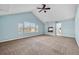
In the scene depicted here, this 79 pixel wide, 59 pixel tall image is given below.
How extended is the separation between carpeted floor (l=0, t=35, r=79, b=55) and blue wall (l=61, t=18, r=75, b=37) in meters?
0.11

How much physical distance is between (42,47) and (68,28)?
2.37 ft

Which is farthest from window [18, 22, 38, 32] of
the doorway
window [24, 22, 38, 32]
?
the doorway

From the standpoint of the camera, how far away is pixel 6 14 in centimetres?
182

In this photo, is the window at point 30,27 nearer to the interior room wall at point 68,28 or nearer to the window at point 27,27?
the window at point 27,27

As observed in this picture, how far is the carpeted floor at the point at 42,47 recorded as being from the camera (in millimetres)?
1820

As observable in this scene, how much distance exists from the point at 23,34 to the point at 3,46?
0.50 metres

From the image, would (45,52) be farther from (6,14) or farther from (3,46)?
(6,14)

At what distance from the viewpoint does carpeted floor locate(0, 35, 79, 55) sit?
1.82 metres

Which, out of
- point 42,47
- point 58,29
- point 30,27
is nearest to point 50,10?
point 58,29

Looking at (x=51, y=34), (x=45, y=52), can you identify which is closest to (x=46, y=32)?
(x=51, y=34)

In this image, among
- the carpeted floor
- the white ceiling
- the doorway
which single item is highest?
the white ceiling

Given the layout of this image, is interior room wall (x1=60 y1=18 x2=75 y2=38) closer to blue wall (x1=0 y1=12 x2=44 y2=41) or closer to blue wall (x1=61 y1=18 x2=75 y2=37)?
blue wall (x1=61 y1=18 x2=75 y2=37)

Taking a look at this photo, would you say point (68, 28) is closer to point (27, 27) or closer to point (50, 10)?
point (50, 10)

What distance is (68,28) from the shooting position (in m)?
1.91
